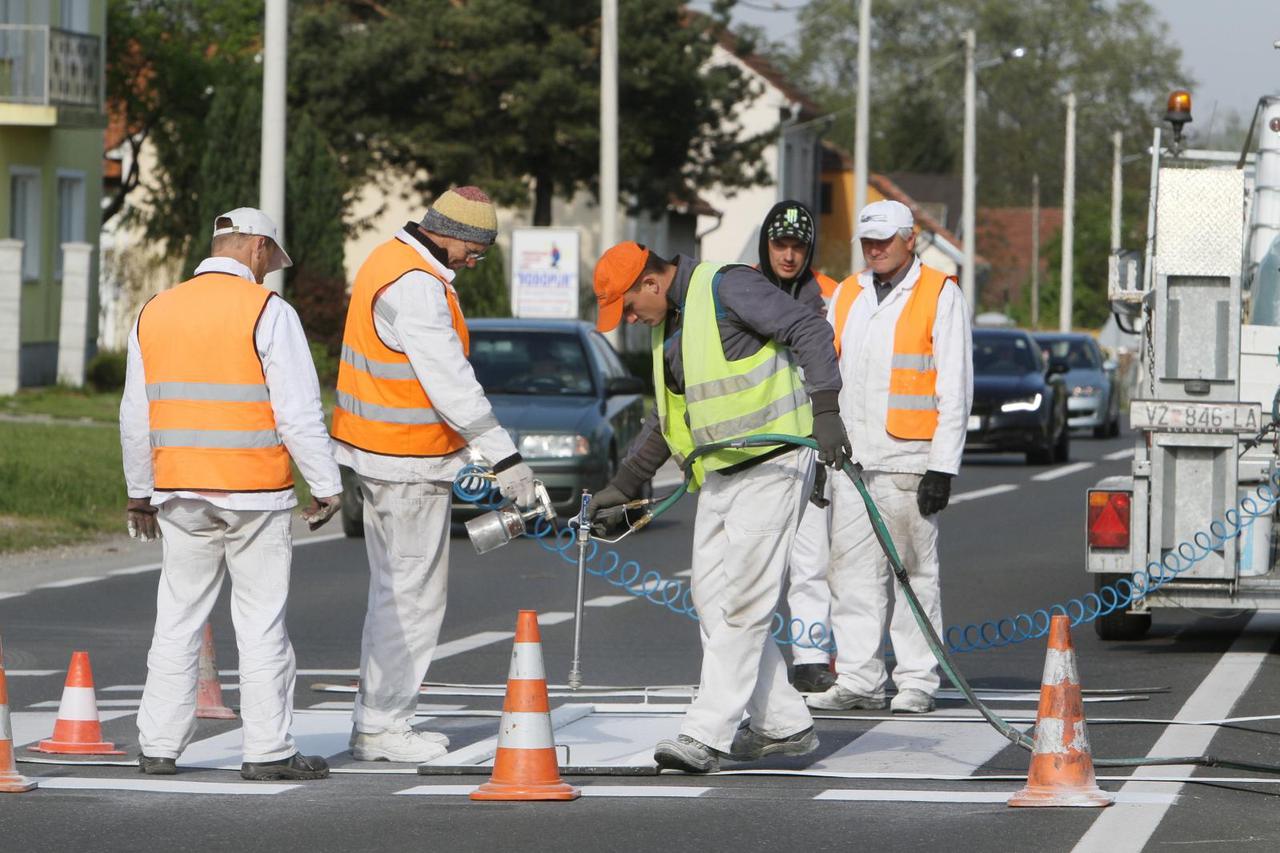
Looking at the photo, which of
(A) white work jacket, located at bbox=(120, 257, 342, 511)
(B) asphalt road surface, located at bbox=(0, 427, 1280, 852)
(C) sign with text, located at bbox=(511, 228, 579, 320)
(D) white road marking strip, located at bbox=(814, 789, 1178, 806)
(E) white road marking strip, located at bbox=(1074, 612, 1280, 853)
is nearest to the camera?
(E) white road marking strip, located at bbox=(1074, 612, 1280, 853)

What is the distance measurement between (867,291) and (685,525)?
422 inches

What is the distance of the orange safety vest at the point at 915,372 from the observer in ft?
35.0

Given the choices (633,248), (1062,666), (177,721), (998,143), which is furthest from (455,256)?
(998,143)

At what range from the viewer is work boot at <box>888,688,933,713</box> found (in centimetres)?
1045

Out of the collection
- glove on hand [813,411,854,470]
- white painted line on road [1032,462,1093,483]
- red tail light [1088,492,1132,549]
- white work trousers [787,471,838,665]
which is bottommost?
white painted line on road [1032,462,1093,483]

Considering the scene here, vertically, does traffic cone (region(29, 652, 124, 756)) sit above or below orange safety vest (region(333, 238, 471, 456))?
below

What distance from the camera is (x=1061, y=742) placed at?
819 cm

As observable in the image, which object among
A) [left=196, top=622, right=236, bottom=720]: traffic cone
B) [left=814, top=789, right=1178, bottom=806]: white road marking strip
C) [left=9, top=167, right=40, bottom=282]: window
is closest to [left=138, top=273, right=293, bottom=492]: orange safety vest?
[left=196, top=622, right=236, bottom=720]: traffic cone

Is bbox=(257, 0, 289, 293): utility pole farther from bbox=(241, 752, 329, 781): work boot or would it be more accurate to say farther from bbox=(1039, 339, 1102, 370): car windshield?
bbox=(1039, 339, 1102, 370): car windshield

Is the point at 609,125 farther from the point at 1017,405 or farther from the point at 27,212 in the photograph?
the point at 27,212

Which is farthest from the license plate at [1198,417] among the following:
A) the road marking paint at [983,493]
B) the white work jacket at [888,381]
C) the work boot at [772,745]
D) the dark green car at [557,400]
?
A: the road marking paint at [983,493]

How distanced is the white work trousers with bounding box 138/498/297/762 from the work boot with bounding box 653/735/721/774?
1.20 m

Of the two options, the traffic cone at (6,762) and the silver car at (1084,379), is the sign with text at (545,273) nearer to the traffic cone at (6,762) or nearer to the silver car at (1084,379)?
the silver car at (1084,379)

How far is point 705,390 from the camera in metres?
8.82
